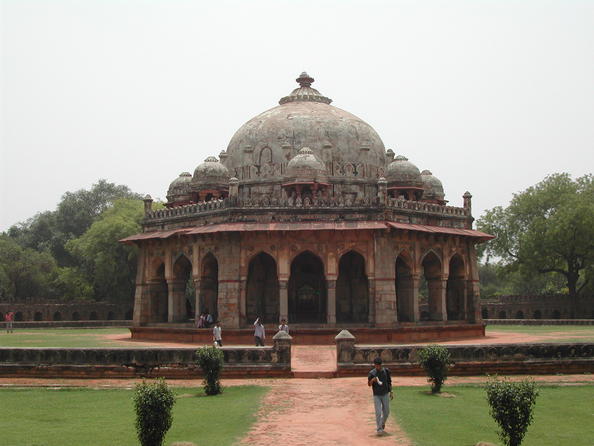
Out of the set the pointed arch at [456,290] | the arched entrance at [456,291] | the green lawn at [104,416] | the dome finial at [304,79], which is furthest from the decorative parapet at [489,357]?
the dome finial at [304,79]

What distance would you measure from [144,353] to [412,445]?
8.29 meters

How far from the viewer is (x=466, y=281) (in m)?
29.0

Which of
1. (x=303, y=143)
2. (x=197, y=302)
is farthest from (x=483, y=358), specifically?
(x=303, y=143)

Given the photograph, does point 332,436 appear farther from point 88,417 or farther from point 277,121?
point 277,121

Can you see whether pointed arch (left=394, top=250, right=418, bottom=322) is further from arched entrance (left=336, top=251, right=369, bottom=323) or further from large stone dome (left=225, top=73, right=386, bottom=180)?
large stone dome (left=225, top=73, right=386, bottom=180)

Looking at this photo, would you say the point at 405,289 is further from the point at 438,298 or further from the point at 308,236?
the point at 308,236

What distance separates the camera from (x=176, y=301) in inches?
1121

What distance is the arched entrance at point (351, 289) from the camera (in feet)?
91.3

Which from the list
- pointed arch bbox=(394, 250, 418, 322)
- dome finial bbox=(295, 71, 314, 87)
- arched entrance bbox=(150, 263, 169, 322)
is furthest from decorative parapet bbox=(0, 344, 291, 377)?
dome finial bbox=(295, 71, 314, 87)

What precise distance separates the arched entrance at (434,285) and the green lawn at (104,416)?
14.8 meters

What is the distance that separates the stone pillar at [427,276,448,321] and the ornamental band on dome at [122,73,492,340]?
0.05 m

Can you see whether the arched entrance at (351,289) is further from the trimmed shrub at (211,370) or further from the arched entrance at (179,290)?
the trimmed shrub at (211,370)

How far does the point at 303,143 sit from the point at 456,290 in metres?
8.85

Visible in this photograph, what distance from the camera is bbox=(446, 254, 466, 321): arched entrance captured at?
29.0m
